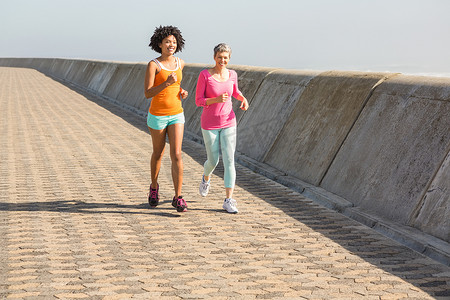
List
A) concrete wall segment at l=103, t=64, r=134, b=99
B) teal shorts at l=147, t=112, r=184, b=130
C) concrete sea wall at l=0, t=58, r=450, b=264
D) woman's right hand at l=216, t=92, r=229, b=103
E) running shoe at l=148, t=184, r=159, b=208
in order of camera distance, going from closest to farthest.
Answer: concrete sea wall at l=0, t=58, r=450, b=264 < woman's right hand at l=216, t=92, r=229, b=103 < teal shorts at l=147, t=112, r=184, b=130 < running shoe at l=148, t=184, r=159, b=208 < concrete wall segment at l=103, t=64, r=134, b=99

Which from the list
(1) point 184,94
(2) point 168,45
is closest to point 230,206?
(1) point 184,94

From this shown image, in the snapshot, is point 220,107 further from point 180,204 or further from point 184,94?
point 180,204

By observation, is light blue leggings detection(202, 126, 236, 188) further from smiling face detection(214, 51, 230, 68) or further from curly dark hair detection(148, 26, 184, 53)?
curly dark hair detection(148, 26, 184, 53)

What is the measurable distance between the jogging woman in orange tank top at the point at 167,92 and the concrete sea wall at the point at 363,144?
1995 mm

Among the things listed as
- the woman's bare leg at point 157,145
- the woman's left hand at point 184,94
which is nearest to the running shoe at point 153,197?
the woman's bare leg at point 157,145

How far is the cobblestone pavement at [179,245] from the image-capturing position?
5422 millimetres

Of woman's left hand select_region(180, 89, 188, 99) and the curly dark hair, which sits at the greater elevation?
the curly dark hair

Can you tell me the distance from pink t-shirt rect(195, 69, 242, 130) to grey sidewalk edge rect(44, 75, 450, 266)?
62.6 inches

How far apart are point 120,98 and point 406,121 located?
1744cm

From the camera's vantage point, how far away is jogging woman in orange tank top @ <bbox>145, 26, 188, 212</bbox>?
25.7 feet

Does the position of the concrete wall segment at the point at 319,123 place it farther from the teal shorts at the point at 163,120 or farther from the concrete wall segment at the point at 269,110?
the teal shorts at the point at 163,120

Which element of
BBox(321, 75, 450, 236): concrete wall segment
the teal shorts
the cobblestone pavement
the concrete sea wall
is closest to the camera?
the cobblestone pavement

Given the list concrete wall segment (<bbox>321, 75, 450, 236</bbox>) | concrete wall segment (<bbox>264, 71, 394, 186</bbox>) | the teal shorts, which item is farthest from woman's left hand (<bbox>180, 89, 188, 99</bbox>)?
concrete wall segment (<bbox>264, 71, 394, 186</bbox>)

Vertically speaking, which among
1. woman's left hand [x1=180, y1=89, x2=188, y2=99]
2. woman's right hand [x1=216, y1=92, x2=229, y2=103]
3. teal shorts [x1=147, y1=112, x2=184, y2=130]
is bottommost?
teal shorts [x1=147, y1=112, x2=184, y2=130]
